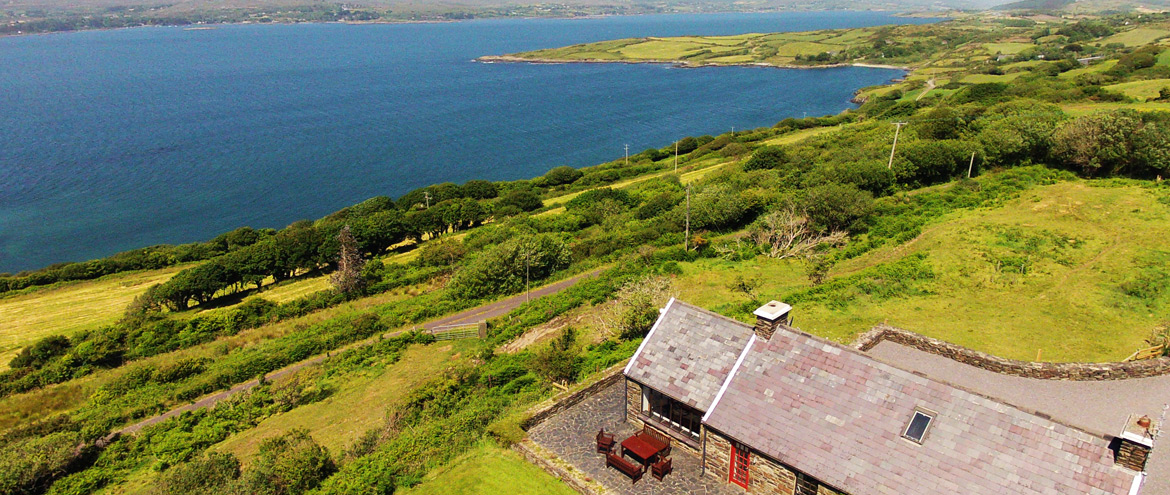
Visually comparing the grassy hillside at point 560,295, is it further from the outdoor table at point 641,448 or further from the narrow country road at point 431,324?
the outdoor table at point 641,448

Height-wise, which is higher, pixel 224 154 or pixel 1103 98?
pixel 1103 98

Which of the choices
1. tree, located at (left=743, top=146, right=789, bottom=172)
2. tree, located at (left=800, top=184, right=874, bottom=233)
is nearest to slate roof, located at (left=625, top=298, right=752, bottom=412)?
tree, located at (left=800, top=184, right=874, bottom=233)

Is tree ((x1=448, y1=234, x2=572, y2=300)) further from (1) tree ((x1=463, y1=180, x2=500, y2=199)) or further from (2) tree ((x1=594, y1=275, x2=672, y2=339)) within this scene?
(1) tree ((x1=463, y1=180, x2=500, y2=199))

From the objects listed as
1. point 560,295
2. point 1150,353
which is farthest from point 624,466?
point 1150,353

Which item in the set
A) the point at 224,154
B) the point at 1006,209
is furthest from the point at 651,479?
the point at 224,154

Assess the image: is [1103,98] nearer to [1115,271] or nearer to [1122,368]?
[1115,271]

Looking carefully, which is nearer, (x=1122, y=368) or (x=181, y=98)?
(x=1122, y=368)
